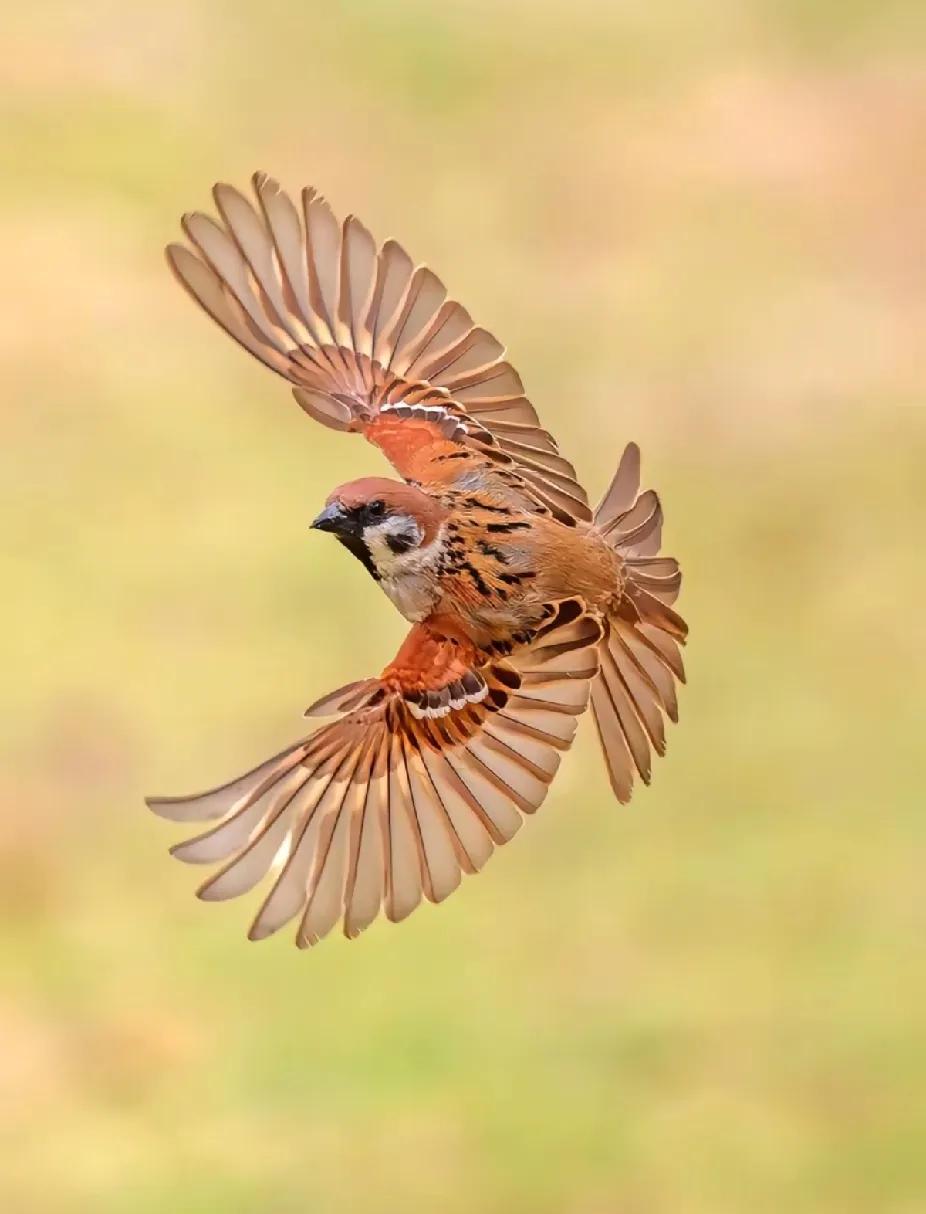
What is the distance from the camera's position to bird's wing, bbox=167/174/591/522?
11.2 feet

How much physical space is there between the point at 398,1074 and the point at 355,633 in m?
1.37

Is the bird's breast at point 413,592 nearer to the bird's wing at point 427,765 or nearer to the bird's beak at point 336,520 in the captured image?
the bird's wing at point 427,765

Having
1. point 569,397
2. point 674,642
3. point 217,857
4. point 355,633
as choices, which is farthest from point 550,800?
point 217,857

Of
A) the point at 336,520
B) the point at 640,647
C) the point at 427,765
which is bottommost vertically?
the point at 427,765

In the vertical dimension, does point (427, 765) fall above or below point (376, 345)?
below

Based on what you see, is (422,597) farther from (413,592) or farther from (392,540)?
(392,540)

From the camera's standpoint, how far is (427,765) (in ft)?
10.7

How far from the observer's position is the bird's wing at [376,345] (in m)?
3.42

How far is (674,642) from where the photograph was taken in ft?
11.9

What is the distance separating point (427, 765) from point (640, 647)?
1.61 ft

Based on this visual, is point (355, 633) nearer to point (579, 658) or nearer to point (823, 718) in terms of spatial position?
point (823, 718)

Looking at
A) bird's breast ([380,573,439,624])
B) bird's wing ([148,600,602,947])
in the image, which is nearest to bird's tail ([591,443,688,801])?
bird's wing ([148,600,602,947])

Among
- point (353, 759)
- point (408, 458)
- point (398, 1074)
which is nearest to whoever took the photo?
point (353, 759)

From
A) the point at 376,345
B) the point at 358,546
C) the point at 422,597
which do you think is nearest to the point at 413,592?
the point at 422,597
